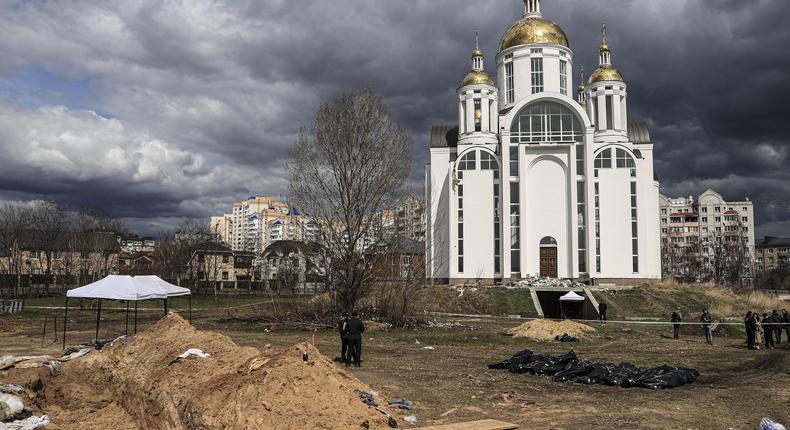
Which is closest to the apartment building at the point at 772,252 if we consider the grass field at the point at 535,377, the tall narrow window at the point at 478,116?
the tall narrow window at the point at 478,116

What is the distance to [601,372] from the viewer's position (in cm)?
1377

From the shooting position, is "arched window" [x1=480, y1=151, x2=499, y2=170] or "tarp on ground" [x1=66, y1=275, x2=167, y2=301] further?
"arched window" [x1=480, y1=151, x2=499, y2=170]

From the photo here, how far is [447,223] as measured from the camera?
4881cm

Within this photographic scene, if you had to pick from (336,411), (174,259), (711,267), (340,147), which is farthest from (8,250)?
(711,267)

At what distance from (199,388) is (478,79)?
4538cm

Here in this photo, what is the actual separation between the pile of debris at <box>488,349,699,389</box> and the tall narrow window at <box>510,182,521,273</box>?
3123 cm

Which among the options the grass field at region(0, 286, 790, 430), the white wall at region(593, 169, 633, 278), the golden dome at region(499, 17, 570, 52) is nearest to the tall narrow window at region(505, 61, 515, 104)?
the golden dome at region(499, 17, 570, 52)

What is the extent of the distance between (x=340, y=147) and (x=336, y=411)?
67.0 feet

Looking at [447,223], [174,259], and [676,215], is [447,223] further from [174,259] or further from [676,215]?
[676,215]

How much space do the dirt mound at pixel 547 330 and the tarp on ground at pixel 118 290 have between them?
13.4 m

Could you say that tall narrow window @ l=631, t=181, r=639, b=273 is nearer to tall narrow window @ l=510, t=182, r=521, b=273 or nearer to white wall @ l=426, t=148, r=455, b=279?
tall narrow window @ l=510, t=182, r=521, b=273

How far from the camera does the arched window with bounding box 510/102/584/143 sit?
4797 centimetres

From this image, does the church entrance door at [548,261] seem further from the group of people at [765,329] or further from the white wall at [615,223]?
the group of people at [765,329]

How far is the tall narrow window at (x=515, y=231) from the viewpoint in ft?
152
